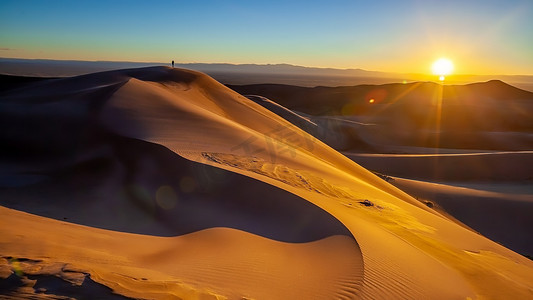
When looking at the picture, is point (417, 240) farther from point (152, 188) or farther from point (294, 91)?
point (294, 91)

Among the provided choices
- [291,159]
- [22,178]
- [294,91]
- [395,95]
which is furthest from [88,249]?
[395,95]

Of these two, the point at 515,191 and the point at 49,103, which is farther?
the point at 515,191

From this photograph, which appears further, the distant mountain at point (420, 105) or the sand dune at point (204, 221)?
the distant mountain at point (420, 105)

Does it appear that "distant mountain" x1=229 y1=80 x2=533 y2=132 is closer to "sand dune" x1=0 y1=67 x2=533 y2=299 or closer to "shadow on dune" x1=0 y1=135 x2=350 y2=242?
"sand dune" x1=0 y1=67 x2=533 y2=299

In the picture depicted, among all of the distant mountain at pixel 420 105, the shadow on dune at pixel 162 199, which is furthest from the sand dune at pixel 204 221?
the distant mountain at pixel 420 105

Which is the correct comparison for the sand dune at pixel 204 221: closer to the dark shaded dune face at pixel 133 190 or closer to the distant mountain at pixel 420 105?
the dark shaded dune face at pixel 133 190

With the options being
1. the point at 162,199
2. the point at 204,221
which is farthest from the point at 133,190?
the point at 204,221

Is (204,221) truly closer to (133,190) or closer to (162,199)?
(162,199)
